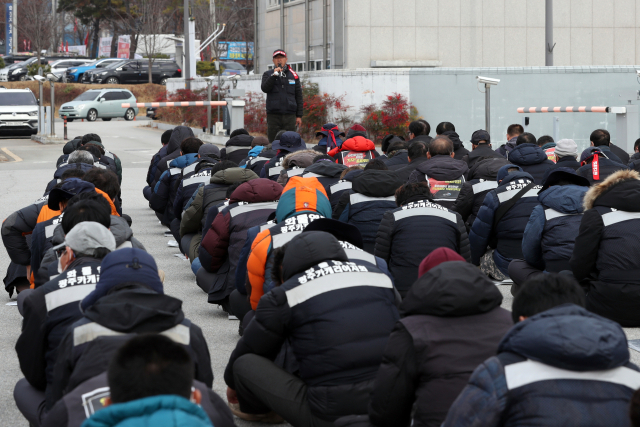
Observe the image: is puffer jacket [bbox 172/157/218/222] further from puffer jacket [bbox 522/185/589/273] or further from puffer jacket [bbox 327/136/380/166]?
puffer jacket [bbox 522/185/589/273]

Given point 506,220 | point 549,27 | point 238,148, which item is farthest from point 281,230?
point 549,27

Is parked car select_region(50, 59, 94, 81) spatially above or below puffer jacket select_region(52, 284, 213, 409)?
above

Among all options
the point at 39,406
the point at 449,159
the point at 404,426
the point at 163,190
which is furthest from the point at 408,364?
the point at 163,190

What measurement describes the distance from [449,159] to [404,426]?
5.91 m

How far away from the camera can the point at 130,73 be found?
51.1 meters

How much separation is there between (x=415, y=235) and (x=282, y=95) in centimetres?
972

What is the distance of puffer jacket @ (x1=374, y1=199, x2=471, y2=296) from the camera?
6734 mm

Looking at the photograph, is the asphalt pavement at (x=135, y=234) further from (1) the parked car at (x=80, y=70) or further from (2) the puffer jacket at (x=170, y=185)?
(1) the parked car at (x=80, y=70)

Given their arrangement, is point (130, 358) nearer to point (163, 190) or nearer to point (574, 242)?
point (574, 242)

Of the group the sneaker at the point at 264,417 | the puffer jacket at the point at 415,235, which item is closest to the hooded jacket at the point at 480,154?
the puffer jacket at the point at 415,235

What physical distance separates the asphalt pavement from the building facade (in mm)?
7389

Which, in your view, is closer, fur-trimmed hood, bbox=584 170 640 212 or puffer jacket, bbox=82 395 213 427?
puffer jacket, bbox=82 395 213 427

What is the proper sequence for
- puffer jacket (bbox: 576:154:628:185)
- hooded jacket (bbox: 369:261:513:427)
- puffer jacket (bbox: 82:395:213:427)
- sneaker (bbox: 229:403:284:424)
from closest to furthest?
puffer jacket (bbox: 82:395:213:427)
hooded jacket (bbox: 369:261:513:427)
sneaker (bbox: 229:403:284:424)
puffer jacket (bbox: 576:154:628:185)

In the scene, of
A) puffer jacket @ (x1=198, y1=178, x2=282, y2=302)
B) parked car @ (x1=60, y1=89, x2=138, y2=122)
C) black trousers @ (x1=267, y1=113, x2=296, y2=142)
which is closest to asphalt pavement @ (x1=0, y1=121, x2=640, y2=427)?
puffer jacket @ (x1=198, y1=178, x2=282, y2=302)
